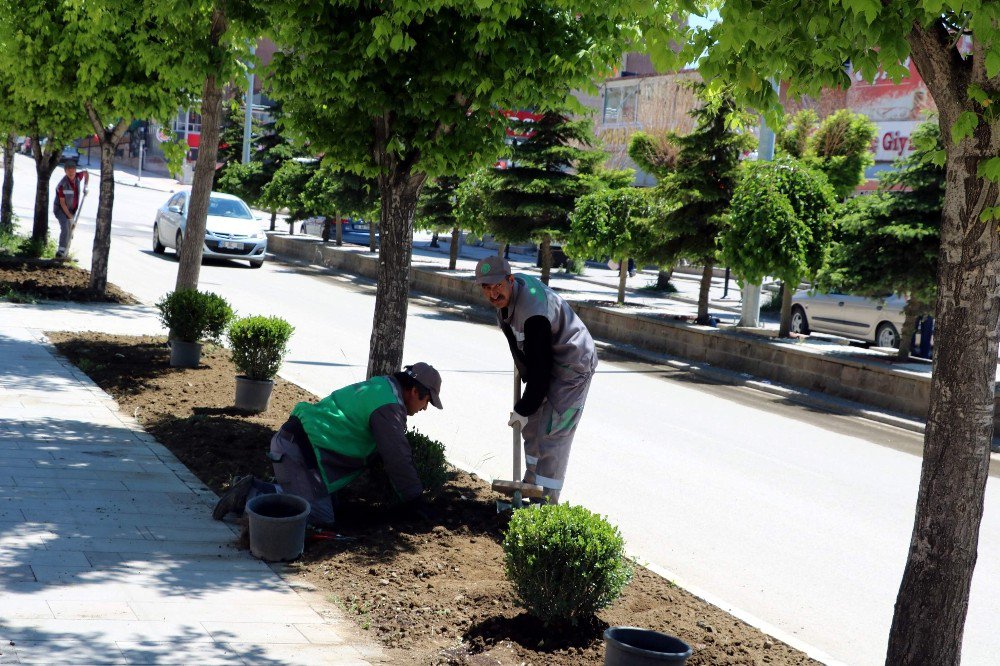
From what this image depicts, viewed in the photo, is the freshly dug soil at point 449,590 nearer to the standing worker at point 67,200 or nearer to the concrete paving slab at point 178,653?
the concrete paving slab at point 178,653

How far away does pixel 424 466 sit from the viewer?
7086mm

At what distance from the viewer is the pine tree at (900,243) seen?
14.5 metres

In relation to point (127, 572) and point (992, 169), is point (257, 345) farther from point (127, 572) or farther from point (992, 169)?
point (992, 169)

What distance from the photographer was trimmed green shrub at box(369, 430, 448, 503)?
7066mm

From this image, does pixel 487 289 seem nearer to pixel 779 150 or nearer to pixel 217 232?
pixel 779 150

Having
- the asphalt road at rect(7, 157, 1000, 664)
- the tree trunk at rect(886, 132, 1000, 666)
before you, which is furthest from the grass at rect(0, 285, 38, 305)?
the tree trunk at rect(886, 132, 1000, 666)

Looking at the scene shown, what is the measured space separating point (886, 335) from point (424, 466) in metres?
16.1

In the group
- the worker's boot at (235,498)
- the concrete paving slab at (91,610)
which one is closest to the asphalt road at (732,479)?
the worker's boot at (235,498)

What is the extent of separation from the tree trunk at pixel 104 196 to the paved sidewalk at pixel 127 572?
27.2ft

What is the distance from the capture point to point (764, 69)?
5125 mm

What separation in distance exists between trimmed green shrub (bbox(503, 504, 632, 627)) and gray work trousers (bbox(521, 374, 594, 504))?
1.55 m

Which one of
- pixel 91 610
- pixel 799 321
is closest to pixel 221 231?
pixel 799 321

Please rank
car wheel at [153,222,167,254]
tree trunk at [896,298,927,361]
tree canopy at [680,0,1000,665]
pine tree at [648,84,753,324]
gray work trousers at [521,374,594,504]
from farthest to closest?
1. car wheel at [153,222,167,254]
2. pine tree at [648,84,753,324]
3. tree trunk at [896,298,927,361]
4. gray work trousers at [521,374,594,504]
5. tree canopy at [680,0,1000,665]

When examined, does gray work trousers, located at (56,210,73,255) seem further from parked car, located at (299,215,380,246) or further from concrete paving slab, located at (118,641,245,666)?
parked car, located at (299,215,380,246)
